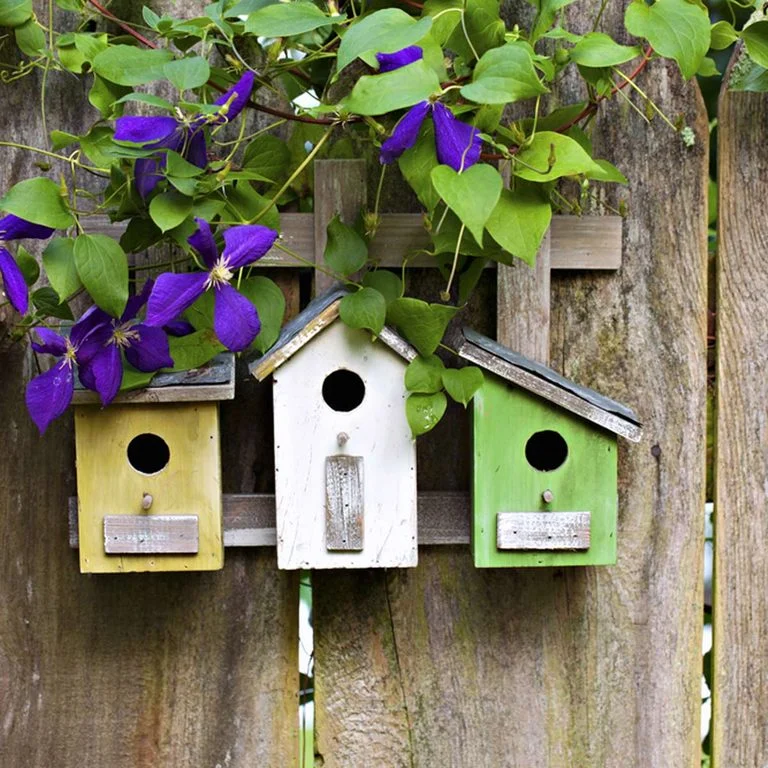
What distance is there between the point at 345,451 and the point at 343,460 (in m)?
0.01

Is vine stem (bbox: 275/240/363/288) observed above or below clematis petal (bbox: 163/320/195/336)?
above

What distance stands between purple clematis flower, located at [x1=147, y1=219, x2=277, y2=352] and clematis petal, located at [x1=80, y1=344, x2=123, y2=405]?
7 cm

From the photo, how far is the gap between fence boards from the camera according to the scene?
1.26 metres

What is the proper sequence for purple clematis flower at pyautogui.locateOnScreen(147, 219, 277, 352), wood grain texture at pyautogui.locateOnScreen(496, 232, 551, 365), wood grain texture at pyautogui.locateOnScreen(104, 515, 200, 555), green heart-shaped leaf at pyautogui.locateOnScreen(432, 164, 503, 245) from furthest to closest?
wood grain texture at pyautogui.locateOnScreen(496, 232, 551, 365) → wood grain texture at pyautogui.locateOnScreen(104, 515, 200, 555) → purple clematis flower at pyautogui.locateOnScreen(147, 219, 277, 352) → green heart-shaped leaf at pyautogui.locateOnScreen(432, 164, 503, 245)

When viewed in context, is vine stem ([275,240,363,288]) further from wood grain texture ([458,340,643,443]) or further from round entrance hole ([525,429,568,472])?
round entrance hole ([525,429,568,472])

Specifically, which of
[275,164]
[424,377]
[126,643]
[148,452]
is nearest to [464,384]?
[424,377]

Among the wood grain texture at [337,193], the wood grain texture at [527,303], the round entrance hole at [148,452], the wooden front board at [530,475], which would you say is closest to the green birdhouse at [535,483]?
the wooden front board at [530,475]

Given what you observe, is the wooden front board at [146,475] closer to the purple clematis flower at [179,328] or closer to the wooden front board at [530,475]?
the purple clematis flower at [179,328]

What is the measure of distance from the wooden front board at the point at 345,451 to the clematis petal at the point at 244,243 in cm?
14

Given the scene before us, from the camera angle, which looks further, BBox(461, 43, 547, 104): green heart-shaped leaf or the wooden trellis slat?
the wooden trellis slat

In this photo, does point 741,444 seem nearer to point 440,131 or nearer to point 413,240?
point 413,240

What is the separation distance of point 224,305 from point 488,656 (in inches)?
23.5

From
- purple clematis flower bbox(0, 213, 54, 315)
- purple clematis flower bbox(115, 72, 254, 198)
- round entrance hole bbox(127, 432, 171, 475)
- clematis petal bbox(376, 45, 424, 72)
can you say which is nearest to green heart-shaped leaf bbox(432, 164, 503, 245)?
clematis petal bbox(376, 45, 424, 72)

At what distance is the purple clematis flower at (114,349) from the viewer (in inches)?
43.6
